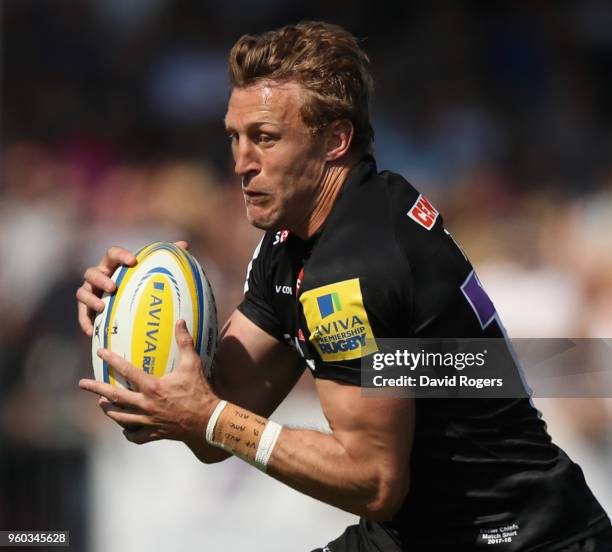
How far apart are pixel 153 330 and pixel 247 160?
2.27ft

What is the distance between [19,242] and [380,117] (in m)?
2.78

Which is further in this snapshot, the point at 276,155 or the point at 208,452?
the point at 208,452

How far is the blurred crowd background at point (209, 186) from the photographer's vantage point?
572 cm

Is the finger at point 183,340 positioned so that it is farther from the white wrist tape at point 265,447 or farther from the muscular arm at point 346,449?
the white wrist tape at point 265,447

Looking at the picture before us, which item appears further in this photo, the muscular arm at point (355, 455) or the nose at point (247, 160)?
the nose at point (247, 160)

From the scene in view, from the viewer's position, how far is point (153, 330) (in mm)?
3389

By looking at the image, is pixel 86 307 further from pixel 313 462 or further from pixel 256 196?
pixel 313 462

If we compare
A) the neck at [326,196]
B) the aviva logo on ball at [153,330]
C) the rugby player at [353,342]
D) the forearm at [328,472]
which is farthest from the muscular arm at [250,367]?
the forearm at [328,472]

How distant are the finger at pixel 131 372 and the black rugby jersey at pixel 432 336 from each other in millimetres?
553

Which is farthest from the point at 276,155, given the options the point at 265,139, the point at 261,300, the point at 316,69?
the point at 261,300

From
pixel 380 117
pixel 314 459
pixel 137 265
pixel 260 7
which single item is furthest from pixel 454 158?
pixel 314 459

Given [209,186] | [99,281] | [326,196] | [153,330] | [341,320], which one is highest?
[209,186]

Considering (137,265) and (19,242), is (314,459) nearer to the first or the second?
(137,265)

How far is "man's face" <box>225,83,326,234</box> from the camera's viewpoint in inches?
133
